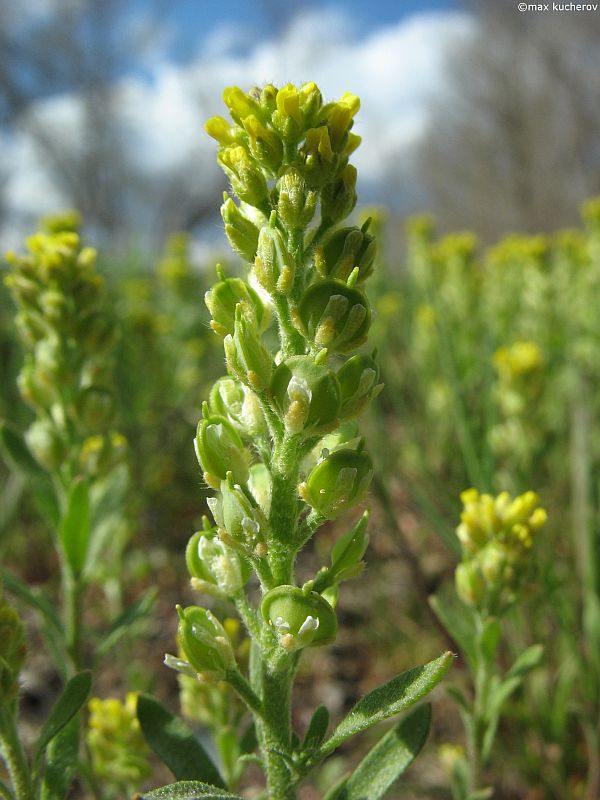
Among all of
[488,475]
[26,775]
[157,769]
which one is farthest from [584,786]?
[26,775]

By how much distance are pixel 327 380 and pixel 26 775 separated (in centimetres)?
71

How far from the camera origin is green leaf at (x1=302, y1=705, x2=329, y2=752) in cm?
91

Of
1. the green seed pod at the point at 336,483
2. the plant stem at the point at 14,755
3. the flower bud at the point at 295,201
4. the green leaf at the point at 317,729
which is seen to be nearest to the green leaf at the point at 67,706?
the plant stem at the point at 14,755

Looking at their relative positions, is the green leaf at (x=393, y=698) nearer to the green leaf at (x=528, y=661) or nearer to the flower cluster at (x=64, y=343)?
the green leaf at (x=528, y=661)

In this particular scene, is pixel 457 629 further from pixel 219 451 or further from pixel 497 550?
pixel 219 451

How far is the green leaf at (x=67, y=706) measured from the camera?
37.2 inches

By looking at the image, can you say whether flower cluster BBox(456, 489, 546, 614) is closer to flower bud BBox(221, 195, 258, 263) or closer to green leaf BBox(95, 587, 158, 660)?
green leaf BBox(95, 587, 158, 660)

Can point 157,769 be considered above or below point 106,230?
below

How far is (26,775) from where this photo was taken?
95 centimetres

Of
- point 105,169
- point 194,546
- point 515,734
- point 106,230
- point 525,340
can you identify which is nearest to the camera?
point 194,546

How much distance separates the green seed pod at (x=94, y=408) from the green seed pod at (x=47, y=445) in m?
0.07

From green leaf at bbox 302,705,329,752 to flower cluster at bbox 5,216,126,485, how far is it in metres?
0.89

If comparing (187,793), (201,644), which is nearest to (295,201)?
(201,644)

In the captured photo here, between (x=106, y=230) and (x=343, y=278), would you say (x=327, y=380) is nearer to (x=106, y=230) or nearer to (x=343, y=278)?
(x=343, y=278)
